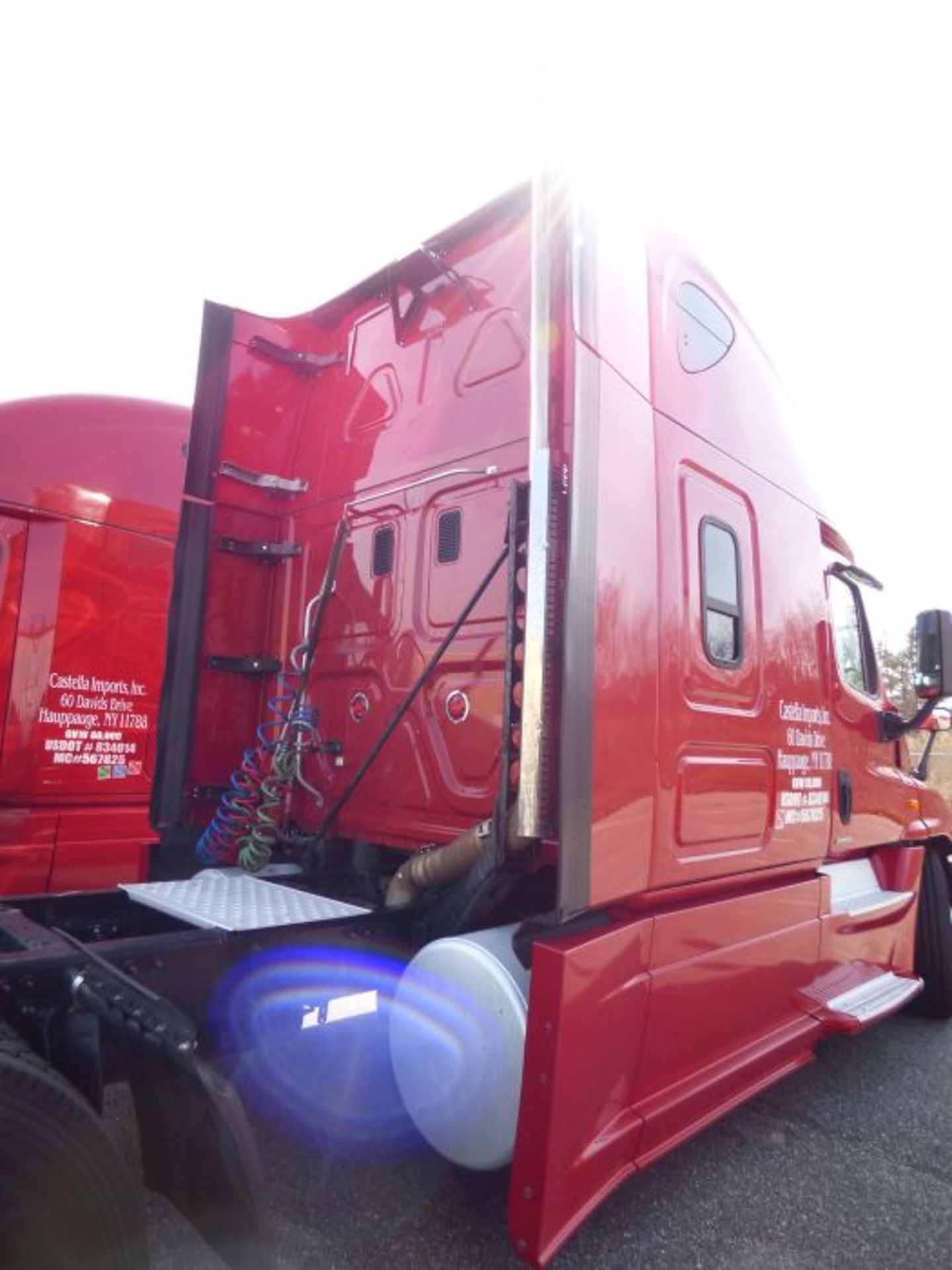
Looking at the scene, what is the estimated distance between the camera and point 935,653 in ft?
13.8

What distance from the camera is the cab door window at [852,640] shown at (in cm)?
413

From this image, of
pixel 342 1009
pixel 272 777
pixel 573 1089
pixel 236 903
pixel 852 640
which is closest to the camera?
pixel 573 1089

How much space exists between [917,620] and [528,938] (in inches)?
112

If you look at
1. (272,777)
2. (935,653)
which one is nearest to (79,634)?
(272,777)

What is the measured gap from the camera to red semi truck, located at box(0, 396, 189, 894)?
4504mm

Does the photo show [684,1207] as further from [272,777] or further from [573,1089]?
[272,777]

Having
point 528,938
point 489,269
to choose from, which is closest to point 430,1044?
point 528,938

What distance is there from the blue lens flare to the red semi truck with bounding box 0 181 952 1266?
12 mm

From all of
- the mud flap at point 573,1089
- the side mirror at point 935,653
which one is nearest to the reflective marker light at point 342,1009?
the mud flap at point 573,1089

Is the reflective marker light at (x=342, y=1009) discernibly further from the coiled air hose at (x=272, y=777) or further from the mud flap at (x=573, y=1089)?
the coiled air hose at (x=272, y=777)

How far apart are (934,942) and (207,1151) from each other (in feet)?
14.7

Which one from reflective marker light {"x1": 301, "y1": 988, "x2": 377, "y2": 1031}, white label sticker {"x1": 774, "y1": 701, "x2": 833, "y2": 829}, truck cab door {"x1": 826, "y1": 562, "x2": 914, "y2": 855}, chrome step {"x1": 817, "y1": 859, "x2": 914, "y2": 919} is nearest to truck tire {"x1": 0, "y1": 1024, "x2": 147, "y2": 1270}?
reflective marker light {"x1": 301, "y1": 988, "x2": 377, "y2": 1031}

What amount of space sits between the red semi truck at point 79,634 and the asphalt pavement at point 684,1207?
199cm

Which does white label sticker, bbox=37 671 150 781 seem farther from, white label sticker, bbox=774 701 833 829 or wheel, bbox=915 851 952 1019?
wheel, bbox=915 851 952 1019
